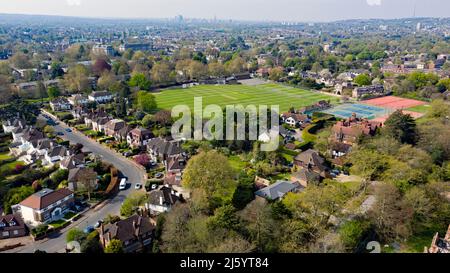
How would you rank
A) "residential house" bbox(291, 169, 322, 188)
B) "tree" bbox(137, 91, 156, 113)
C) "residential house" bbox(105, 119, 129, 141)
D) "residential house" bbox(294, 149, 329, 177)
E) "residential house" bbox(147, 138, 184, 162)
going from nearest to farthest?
"residential house" bbox(291, 169, 322, 188), "residential house" bbox(294, 149, 329, 177), "residential house" bbox(147, 138, 184, 162), "residential house" bbox(105, 119, 129, 141), "tree" bbox(137, 91, 156, 113)

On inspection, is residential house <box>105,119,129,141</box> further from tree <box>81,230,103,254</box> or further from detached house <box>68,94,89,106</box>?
tree <box>81,230,103,254</box>

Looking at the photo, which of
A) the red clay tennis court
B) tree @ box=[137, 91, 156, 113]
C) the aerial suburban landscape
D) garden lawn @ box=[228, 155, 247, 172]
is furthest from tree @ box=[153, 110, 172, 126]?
the red clay tennis court

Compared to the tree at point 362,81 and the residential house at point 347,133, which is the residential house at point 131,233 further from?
the tree at point 362,81

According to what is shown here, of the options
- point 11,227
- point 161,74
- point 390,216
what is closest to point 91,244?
point 11,227

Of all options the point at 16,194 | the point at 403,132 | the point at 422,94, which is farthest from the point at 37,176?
the point at 422,94

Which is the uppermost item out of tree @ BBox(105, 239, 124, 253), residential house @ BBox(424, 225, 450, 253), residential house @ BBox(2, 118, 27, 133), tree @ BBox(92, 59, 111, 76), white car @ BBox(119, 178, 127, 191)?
tree @ BBox(92, 59, 111, 76)
